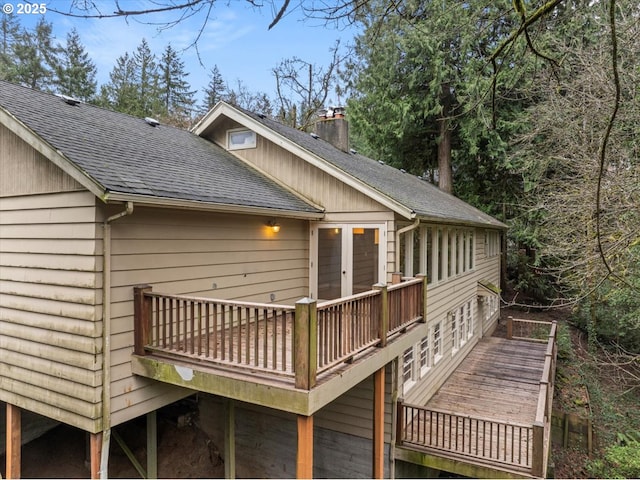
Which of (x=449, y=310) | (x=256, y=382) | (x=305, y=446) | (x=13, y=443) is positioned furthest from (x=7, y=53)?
(x=305, y=446)

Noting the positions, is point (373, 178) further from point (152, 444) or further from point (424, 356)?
point (152, 444)

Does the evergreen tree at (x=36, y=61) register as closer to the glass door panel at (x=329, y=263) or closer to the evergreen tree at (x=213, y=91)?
the evergreen tree at (x=213, y=91)

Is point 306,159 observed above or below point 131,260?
above

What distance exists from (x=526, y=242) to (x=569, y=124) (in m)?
8.97

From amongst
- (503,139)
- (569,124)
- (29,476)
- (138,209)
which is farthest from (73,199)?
(503,139)

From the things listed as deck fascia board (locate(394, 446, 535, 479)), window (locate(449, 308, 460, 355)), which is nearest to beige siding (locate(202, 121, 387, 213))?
deck fascia board (locate(394, 446, 535, 479))

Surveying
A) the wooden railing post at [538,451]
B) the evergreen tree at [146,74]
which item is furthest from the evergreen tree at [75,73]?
the wooden railing post at [538,451]

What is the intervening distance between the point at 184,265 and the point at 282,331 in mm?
2398

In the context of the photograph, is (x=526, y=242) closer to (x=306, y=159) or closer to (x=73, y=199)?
(x=306, y=159)

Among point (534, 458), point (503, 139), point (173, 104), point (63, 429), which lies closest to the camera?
point (534, 458)

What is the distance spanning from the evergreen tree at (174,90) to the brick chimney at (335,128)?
16.5m

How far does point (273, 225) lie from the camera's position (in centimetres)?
743

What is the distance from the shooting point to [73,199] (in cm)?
484

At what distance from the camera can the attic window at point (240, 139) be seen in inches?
352
